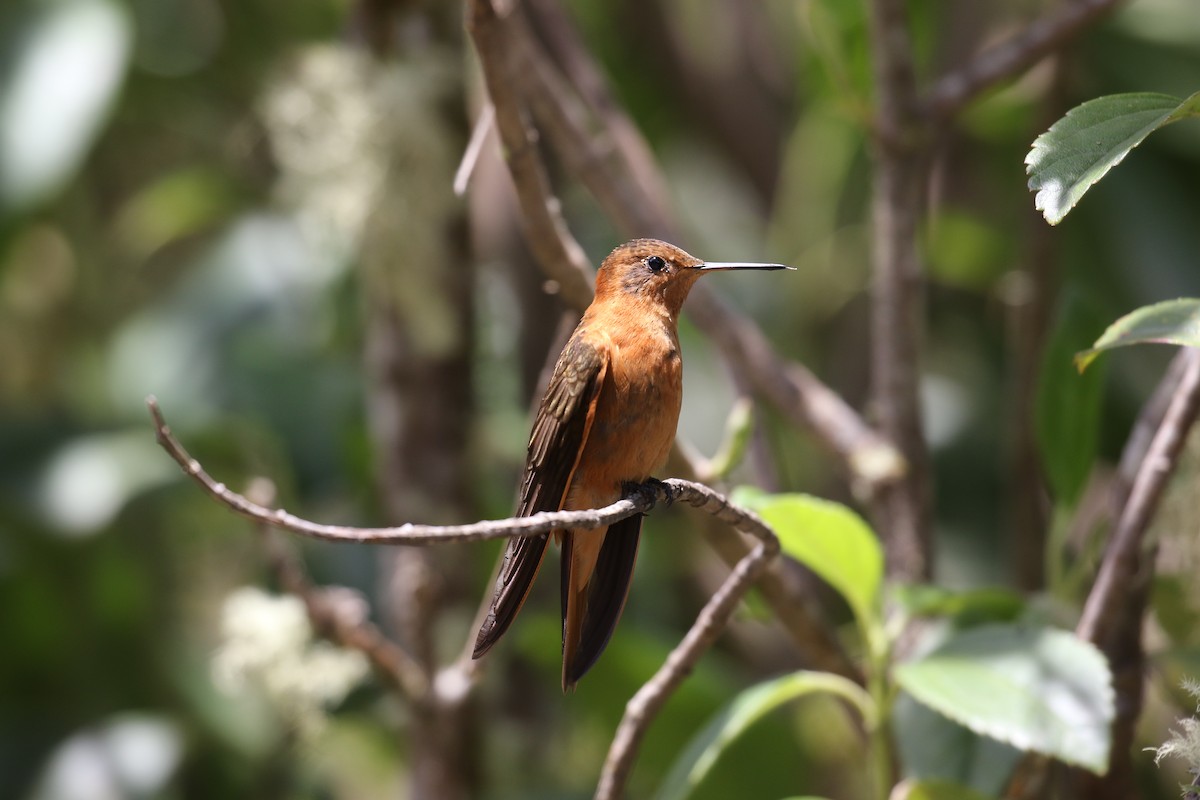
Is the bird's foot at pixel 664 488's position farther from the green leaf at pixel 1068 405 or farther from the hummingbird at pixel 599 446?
the green leaf at pixel 1068 405

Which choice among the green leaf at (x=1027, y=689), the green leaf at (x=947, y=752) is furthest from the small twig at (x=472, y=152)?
the green leaf at (x=947, y=752)

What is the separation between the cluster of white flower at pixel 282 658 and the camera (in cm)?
190

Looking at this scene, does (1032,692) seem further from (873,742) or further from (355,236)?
(355,236)

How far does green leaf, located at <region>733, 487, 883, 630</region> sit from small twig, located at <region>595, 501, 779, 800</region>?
12 cm

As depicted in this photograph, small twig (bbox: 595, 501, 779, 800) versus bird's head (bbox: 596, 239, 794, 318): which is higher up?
bird's head (bbox: 596, 239, 794, 318)

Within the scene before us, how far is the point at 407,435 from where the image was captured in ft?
7.23

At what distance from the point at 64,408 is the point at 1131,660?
2.30 metres

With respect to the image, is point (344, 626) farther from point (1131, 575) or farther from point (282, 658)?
point (1131, 575)

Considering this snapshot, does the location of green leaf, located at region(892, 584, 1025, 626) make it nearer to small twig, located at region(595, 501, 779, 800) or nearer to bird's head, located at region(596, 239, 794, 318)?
small twig, located at region(595, 501, 779, 800)

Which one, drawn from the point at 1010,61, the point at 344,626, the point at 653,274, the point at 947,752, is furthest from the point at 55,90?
the point at 947,752

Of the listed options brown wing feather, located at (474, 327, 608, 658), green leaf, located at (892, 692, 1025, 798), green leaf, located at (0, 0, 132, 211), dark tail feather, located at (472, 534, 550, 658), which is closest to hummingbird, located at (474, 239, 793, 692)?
brown wing feather, located at (474, 327, 608, 658)

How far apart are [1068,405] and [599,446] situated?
65cm

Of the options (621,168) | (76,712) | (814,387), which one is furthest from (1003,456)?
(76,712)

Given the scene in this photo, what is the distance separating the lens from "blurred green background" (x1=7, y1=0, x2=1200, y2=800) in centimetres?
224
